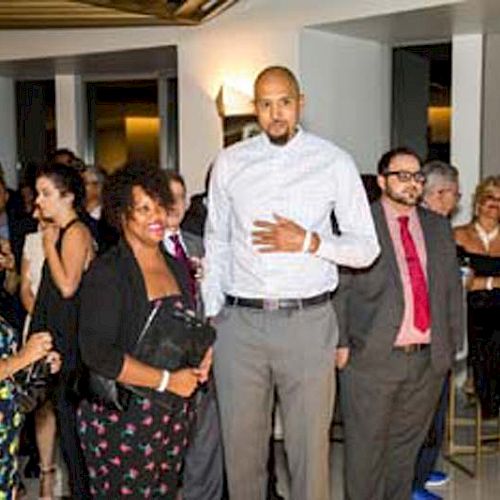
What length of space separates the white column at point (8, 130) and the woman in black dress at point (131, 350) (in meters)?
7.52

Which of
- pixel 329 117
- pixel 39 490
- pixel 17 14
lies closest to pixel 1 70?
pixel 17 14

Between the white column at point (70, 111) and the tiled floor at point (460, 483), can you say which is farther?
the white column at point (70, 111)

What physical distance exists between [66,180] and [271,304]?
3.81ft

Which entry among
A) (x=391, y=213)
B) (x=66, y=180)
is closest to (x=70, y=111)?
(x=66, y=180)

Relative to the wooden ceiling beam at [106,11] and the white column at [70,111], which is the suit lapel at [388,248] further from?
the white column at [70,111]

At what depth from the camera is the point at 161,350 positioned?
306 centimetres

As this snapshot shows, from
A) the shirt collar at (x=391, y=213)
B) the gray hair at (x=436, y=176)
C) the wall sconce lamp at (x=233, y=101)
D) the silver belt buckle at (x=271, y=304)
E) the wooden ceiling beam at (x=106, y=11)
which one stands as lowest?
the silver belt buckle at (x=271, y=304)

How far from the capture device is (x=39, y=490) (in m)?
4.89

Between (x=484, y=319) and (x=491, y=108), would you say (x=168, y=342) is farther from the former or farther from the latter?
(x=491, y=108)

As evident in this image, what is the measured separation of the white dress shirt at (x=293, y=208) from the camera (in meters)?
3.45

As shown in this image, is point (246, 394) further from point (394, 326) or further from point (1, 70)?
point (1, 70)

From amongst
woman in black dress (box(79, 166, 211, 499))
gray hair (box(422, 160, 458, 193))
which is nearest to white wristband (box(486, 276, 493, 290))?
gray hair (box(422, 160, 458, 193))

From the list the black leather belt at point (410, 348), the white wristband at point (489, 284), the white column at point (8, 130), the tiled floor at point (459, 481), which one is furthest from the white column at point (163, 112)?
the black leather belt at point (410, 348)

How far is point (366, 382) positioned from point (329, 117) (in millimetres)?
3015
